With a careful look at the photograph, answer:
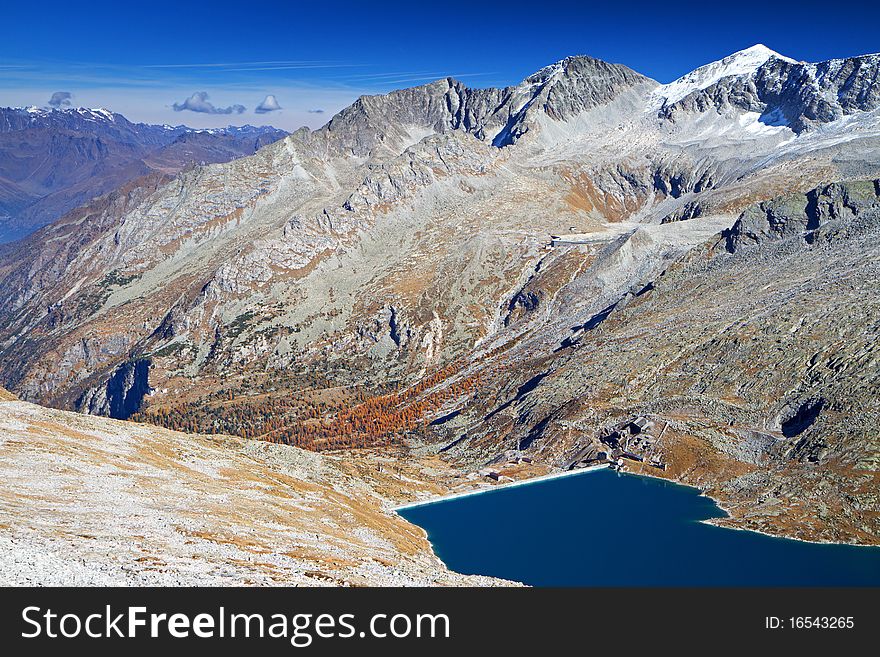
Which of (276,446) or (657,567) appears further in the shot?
(276,446)

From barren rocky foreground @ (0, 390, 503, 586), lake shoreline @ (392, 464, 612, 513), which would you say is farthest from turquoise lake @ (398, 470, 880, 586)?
barren rocky foreground @ (0, 390, 503, 586)

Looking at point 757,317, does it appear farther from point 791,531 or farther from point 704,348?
point 791,531

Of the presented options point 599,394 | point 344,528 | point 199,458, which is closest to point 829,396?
point 599,394

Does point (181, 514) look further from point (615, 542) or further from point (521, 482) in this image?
point (521, 482)

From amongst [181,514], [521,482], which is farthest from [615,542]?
[181,514]

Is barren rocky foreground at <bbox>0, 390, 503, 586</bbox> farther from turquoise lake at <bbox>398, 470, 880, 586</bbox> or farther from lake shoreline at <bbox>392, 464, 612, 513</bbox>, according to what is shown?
turquoise lake at <bbox>398, 470, 880, 586</bbox>

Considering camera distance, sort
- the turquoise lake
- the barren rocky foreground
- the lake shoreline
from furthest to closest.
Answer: the lake shoreline → the turquoise lake → the barren rocky foreground

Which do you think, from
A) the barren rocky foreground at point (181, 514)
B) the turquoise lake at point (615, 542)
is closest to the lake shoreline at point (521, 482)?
the turquoise lake at point (615, 542)

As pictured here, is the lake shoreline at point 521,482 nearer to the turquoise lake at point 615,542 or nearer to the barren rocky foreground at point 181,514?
the turquoise lake at point 615,542
